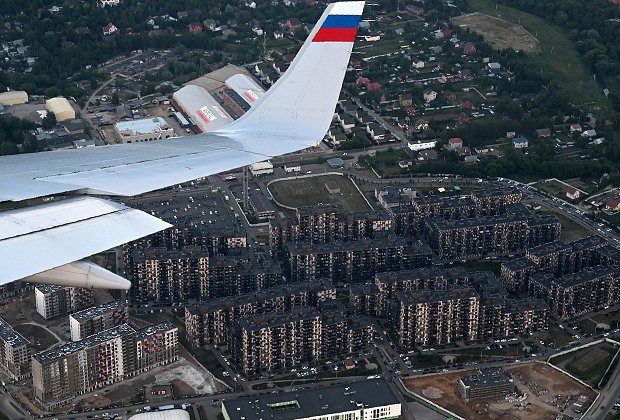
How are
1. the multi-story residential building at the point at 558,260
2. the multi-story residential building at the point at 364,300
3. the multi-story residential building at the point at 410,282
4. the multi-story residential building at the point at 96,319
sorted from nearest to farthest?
the multi-story residential building at the point at 96,319, the multi-story residential building at the point at 364,300, the multi-story residential building at the point at 410,282, the multi-story residential building at the point at 558,260

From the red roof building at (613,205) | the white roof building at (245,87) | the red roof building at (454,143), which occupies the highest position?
the white roof building at (245,87)

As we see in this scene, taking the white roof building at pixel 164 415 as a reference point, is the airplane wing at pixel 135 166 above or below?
above

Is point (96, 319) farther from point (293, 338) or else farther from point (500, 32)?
point (500, 32)

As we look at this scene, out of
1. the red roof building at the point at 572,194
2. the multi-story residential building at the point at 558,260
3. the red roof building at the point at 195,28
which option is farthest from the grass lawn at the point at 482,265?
the red roof building at the point at 195,28

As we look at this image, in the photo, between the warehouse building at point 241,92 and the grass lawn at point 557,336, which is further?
the warehouse building at point 241,92

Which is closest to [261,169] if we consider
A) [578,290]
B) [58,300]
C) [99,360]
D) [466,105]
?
[466,105]

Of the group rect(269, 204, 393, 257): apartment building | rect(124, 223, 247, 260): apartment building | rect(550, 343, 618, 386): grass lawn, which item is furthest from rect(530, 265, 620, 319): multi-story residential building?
rect(124, 223, 247, 260): apartment building

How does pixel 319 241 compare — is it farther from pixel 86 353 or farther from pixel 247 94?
pixel 247 94

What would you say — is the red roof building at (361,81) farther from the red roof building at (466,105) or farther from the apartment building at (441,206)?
the apartment building at (441,206)
